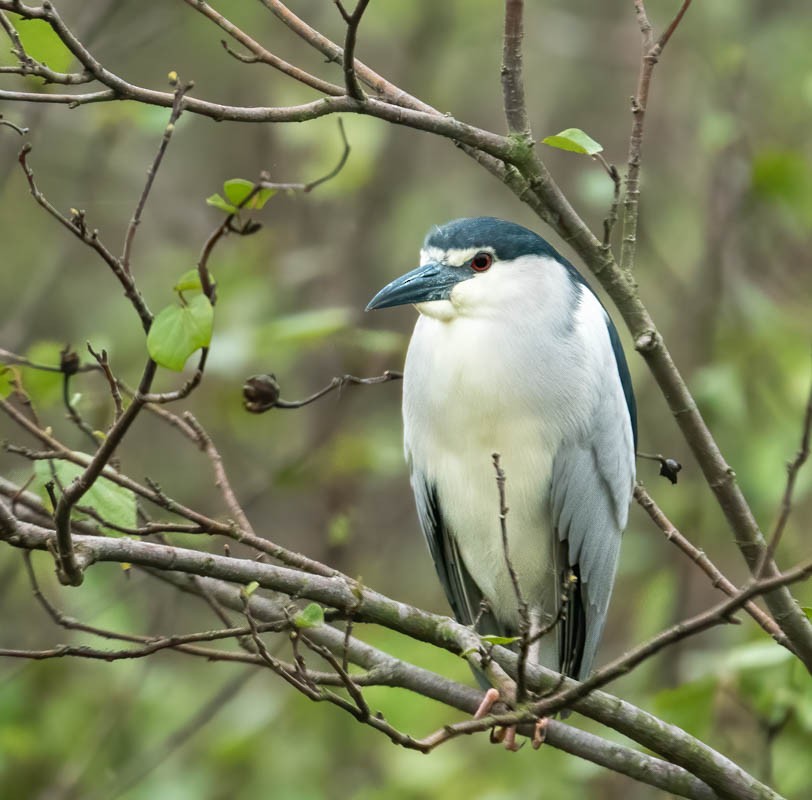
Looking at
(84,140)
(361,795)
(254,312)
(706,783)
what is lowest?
(706,783)

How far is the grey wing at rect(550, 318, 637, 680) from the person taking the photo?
2.87 meters

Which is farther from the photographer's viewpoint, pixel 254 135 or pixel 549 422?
pixel 254 135

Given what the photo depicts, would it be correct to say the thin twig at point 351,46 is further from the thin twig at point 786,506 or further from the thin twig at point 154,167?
the thin twig at point 786,506

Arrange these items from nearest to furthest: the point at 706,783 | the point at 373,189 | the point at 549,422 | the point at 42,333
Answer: the point at 706,783, the point at 549,422, the point at 373,189, the point at 42,333

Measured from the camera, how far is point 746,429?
166 inches

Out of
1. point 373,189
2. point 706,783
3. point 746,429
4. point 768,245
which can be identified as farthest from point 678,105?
point 706,783

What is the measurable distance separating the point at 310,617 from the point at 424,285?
3.95 feet

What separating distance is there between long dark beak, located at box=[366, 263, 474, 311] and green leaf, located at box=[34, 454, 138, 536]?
0.90m

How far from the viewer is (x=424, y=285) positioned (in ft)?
9.16

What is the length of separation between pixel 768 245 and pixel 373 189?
66.3 inches

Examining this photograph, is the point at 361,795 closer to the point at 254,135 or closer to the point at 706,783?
the point at 706,783

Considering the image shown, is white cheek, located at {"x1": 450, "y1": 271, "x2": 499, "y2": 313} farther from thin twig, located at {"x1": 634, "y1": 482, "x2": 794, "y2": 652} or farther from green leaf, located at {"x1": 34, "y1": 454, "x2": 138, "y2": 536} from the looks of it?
green leaf, located at {"x1": 34, "y1": 454, "x2": 138, "y2": 536}

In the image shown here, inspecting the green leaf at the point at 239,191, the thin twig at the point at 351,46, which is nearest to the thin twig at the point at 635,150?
the thin twig at the point at 351,46

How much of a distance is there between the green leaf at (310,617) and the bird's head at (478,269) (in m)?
1.17
